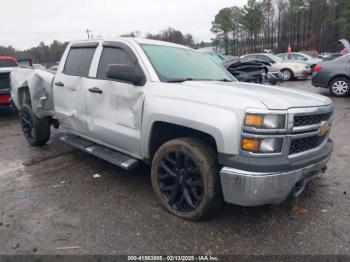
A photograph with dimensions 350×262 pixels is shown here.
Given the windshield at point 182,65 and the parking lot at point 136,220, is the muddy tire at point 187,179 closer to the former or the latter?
the parking lot at point 136,220

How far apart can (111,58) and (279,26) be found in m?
65.5

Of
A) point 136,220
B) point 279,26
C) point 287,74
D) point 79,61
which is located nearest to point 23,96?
point 79,61

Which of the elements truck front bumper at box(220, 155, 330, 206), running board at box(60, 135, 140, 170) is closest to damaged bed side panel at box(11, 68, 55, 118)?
running board at box(60, 135, 140, 170)

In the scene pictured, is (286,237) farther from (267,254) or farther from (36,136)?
(36,136)

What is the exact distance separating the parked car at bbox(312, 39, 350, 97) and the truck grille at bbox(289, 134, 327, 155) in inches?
336

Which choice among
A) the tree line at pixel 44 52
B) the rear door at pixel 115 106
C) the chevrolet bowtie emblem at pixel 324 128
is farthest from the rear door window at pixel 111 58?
the tree line at pixel 44 52

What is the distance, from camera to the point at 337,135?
20.0ft

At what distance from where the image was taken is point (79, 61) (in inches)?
180

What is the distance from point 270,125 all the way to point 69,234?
7.05ft

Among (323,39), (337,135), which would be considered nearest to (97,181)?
(337,135)

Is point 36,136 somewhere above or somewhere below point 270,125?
below

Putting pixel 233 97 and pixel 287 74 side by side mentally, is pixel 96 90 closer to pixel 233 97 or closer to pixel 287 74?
pixel 233 97

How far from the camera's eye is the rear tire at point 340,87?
33.8 ft

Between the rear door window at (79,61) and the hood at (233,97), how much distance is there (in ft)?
5.26
